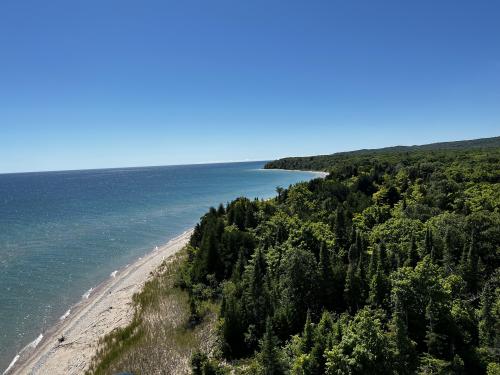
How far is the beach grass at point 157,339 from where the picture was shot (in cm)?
2262

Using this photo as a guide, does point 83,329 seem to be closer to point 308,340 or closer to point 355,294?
point 308,340

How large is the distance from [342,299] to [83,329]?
73.0 feet

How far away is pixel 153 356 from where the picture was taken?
23391 millimetres

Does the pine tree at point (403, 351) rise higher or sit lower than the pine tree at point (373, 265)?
lower

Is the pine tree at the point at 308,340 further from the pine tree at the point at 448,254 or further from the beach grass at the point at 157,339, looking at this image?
the pine tree at the point at 448,254

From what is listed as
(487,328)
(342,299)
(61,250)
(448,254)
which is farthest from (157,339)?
(61,250)

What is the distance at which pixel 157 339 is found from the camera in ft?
84.1

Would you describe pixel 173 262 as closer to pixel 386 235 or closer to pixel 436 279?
pixel 386 235

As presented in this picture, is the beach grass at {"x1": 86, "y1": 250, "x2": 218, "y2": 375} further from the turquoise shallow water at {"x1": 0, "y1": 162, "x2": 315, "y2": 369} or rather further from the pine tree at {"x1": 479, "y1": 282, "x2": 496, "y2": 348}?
the pine tree at {"x1": 479, "y1": 282, "x2": 496, "y2": 348}

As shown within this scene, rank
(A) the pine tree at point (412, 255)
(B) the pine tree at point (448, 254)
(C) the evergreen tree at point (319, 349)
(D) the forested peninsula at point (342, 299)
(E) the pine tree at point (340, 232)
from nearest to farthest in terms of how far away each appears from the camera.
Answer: (C) the evergreen tree at point (319, 349), (D) the forested peninsula at point (342, 299), (B) the pine tree at point (448, 254), (A) the pine tree at point (412, 255), (E) the pine tree at point (340, 232)

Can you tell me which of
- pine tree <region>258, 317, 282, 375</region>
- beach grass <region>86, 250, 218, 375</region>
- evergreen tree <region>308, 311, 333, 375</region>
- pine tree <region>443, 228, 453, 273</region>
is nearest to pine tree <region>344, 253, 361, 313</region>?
evergreen tree <region>308, 311, 333, 375</region>

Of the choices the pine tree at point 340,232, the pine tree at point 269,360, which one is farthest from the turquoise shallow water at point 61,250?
the pine tree at point 340,232

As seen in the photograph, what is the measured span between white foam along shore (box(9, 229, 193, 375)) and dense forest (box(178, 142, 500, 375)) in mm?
6458

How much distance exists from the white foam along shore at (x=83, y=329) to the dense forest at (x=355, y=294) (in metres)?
6.46
